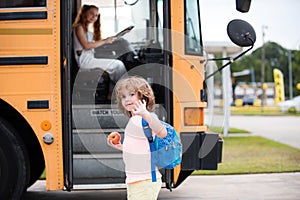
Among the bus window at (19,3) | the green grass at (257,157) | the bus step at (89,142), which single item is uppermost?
→ the bus window at (19,3)

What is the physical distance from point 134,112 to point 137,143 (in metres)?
0.29

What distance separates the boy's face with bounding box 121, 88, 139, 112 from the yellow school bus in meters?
1.54

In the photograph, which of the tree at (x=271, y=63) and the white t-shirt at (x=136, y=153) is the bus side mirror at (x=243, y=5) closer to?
the white t-shirt at (x=136, y=153)

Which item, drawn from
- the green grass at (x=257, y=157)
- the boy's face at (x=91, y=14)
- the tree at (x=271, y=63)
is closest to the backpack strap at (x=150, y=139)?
the boy's face at (x=91, y=14)

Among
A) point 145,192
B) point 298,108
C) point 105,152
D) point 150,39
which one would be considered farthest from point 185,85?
point 298,108

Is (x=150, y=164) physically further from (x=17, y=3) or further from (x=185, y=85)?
(x=17, y=3)

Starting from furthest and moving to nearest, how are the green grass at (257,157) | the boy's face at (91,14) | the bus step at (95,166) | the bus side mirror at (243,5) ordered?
the green grass at (257,157) → the boy's face at (91,14) → the bus step at (95,166) → the bus side mirror at (243,5)

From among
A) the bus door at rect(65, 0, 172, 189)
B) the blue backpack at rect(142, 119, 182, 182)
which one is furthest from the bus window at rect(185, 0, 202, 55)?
the blue backpack at rect(142, 119, 182, 182)

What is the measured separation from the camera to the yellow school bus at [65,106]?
16.6ft

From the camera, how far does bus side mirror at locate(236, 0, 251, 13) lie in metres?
4.77

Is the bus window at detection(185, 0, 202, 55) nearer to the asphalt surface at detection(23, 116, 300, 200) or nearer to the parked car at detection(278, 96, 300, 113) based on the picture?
the asphalt surface at detection(23, 116, 300, 200)

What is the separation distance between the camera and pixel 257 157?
34.3ft

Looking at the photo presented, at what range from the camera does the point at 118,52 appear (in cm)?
645

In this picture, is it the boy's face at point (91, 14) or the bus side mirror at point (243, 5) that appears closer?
the bus side mirror at point (243, 5)
